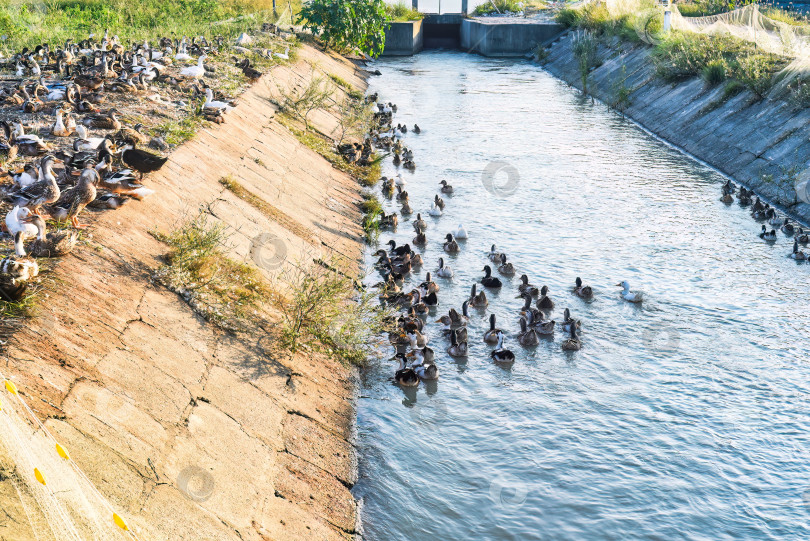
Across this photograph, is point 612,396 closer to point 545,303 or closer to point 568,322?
point 568,322

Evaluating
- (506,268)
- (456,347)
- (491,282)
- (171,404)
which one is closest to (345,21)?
(506,268)

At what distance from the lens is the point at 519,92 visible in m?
39.6

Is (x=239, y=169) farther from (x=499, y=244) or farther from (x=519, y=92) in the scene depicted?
(x=519, y=92)

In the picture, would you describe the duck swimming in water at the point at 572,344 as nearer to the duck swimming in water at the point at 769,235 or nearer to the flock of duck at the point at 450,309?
the flock of duck at the point at 450,309

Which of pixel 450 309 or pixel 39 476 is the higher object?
pixel 39 476

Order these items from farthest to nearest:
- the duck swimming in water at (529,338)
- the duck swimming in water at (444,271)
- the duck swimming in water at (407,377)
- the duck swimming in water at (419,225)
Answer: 1. the duck swimming in water at (419,225)
2. the duck swimming in water at (444,271)
3. the duck swimming in water at (529,338)
4. the duck swimming in water at (407,377)

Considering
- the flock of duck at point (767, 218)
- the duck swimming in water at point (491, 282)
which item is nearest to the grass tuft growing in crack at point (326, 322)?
the duck swimming in water at point (491, 282)

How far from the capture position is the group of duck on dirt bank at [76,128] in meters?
9.74

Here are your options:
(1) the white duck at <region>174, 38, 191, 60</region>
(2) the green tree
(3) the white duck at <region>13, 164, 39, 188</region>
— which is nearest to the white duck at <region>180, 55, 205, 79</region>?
(1) the white duck at <region>174, 38, 191, 60</region>

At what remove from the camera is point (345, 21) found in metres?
40.8

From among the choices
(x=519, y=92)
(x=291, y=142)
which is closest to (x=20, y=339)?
(x=291, y=142)

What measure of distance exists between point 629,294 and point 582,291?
3.09 feet

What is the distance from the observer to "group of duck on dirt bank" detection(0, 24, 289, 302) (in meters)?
9.74

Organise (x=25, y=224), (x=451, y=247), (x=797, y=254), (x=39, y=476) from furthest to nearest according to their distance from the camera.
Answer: (x=451, y=247) < (x=797, y=254) < (x=25, y=224) < (x=39, y=476)
